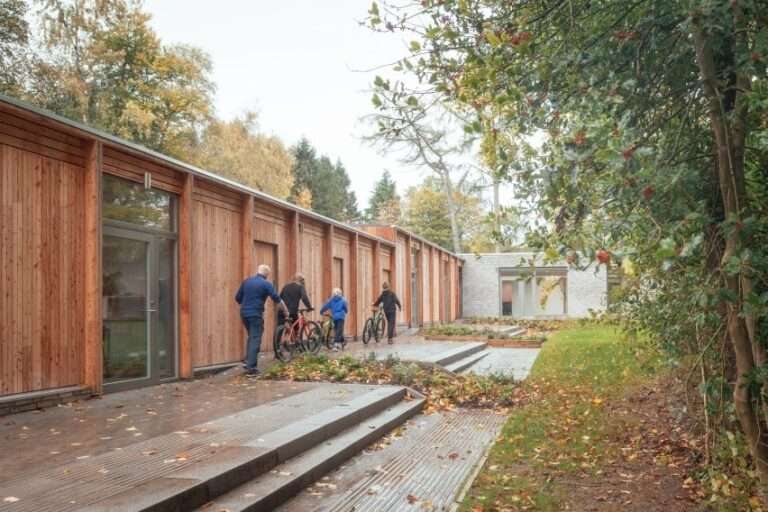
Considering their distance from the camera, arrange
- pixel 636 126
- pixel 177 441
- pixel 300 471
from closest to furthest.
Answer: pixel 636 126 → pixel 300 471 → pixel 177 441

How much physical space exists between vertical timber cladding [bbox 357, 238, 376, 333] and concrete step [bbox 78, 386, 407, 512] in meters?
11.4

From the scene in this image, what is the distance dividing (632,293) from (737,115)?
2.61 m

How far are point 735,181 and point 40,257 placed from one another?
6861mm

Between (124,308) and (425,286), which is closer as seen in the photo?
(124,308)

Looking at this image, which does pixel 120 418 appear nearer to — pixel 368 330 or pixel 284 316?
pixel 284 316

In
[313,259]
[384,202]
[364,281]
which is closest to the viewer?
[313,259]

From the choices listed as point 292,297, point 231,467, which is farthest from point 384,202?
point 231,467

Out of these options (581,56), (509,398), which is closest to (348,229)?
(509,398)

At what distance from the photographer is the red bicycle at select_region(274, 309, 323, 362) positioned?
1209 centimetres

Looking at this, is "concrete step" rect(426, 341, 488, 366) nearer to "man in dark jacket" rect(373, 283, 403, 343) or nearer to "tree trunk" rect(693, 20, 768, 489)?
"man in dark jacket" rect(373, 283, 403, 343)

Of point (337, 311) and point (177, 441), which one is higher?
point (337, 311)

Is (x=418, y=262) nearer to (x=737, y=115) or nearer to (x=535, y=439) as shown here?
(x=535, y=439)

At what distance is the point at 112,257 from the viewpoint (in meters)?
8.78

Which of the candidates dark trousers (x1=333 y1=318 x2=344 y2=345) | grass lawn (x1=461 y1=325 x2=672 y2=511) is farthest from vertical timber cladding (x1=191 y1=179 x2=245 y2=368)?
grass lawn (x1=461 y1=325 x2=672 y2=511)
